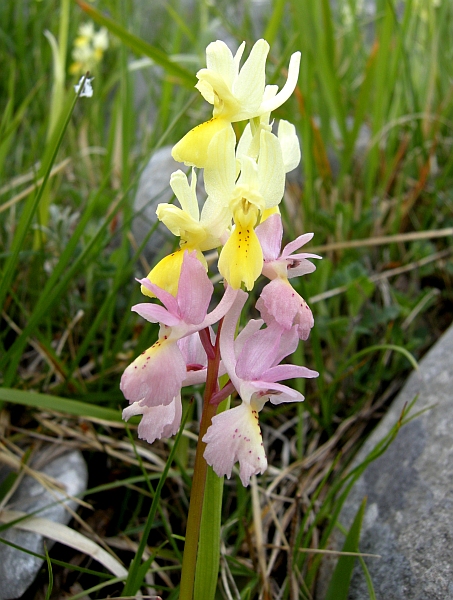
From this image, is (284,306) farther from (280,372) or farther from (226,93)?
(226,93)

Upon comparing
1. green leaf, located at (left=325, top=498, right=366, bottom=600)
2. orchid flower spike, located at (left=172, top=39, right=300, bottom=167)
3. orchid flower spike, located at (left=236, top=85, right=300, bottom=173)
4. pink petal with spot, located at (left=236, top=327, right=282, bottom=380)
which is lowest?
green leaf, located at (left=325, top=498, right=366, bottom=600)

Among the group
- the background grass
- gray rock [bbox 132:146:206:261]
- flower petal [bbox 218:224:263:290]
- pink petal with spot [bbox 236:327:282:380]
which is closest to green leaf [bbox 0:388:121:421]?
the background grass

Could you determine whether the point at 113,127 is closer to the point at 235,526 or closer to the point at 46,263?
the point at 46,263

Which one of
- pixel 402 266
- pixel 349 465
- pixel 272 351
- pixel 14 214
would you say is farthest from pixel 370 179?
pixel 272 351

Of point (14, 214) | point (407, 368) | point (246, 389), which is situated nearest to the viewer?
point (246, 389)

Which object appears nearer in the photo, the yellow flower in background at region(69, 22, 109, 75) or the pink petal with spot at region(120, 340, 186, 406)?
the pink petal with spot at region(120, 340, 186, 406)

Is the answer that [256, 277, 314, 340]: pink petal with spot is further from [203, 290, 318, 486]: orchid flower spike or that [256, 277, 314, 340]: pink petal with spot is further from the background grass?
the background grass
